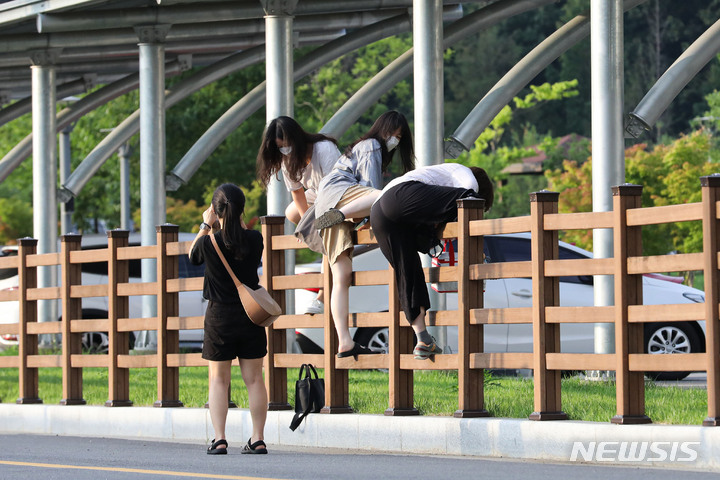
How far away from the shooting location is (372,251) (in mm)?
15609

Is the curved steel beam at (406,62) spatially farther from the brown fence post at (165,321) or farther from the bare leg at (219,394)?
the bare leg at (219,394)

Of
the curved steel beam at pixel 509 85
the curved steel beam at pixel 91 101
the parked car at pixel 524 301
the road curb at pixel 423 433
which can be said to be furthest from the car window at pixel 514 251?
the curved steel beam at pixel 91 101

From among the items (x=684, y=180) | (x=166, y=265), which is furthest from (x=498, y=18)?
(x=684, y=180)

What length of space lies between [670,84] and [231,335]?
19.0 feet

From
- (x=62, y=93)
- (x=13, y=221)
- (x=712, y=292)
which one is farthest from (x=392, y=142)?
(x=13, y=221)

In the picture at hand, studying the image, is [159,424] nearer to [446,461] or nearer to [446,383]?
[446,383]

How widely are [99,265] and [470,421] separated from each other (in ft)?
40.6

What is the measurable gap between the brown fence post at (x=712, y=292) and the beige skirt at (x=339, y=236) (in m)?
2.51

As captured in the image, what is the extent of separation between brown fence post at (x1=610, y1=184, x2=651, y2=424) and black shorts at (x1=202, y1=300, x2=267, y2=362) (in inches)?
96.5

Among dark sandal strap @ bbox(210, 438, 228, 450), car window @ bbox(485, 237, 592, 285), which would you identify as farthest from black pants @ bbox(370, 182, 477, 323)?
car window @ bbox(485, 237, 592, 285)

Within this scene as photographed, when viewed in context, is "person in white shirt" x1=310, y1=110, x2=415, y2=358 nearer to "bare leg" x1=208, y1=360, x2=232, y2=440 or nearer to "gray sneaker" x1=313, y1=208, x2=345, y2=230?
"gray sneaker" x1=313, y1=208, x2=345, y2=230

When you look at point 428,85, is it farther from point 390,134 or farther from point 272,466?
point 272,466

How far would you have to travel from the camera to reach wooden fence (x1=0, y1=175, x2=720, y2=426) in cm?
845

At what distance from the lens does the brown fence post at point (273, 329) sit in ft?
36.5
